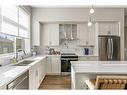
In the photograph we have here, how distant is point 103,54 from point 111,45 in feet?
1.58

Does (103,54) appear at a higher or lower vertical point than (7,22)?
lower

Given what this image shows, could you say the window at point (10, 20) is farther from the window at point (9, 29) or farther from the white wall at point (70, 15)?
the white wall at point (70, 15)

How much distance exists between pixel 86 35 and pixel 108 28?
100 centimetres

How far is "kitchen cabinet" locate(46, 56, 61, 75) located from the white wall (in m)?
1.12

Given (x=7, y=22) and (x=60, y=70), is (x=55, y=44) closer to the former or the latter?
(x=60, y=70)

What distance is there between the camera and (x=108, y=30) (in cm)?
788

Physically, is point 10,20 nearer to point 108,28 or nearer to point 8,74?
point 8,74

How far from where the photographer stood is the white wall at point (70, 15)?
7.88 meters

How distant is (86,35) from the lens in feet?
27.2

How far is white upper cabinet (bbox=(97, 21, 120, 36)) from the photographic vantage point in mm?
7859

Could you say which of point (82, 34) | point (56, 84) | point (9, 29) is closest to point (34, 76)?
point (9, 29)
